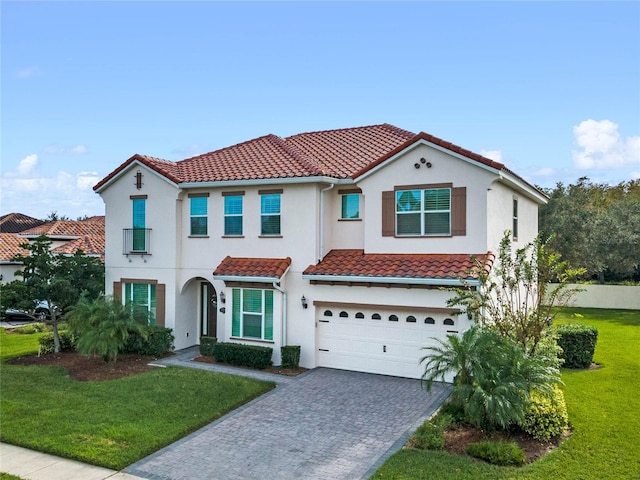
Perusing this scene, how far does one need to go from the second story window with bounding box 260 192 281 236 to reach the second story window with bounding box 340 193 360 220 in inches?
89.0

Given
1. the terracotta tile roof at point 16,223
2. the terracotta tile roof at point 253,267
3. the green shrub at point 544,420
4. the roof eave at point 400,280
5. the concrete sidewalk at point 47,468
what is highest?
the terracotta tile roof at point 16,223

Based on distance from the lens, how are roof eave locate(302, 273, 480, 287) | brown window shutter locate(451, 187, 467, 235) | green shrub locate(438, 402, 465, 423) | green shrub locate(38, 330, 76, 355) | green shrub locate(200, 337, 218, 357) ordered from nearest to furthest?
green shrub locate(438, 402, 465, 423), roof eave locate(302, 273, 480, 287), brown window shutter locate(451, 187, 467, 235), green shrub locate(200, 337, 218, 357), green shrub locate(38, 330, 76, 355)

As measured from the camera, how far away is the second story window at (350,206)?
57.3ft

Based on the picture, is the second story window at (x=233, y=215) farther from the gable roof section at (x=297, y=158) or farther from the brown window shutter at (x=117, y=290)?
the brown window shutter at (x=117, y=290)

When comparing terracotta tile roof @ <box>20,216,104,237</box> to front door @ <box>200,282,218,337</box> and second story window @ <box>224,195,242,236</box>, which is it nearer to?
front door @ <box>200,282,218,337</box>

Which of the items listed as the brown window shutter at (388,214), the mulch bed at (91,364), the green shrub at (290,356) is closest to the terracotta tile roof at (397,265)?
the brown window shutter at (388,214)

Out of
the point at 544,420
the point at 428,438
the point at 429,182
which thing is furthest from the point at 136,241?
the point at 544,420

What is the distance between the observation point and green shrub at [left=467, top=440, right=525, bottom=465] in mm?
9227

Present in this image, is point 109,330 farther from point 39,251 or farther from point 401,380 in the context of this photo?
point 401,380

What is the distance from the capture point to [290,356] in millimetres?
16312

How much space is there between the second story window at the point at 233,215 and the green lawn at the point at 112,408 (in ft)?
16.8

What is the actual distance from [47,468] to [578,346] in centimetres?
1488

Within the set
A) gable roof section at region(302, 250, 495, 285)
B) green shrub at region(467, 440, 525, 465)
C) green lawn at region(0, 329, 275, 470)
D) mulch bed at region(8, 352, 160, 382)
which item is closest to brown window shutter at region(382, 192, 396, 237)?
gable roof section at region(302, 250, 495, 285)


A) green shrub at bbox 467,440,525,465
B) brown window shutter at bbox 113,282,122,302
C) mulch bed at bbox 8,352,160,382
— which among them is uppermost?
brown window shutter at bbox 113,282,122,302
